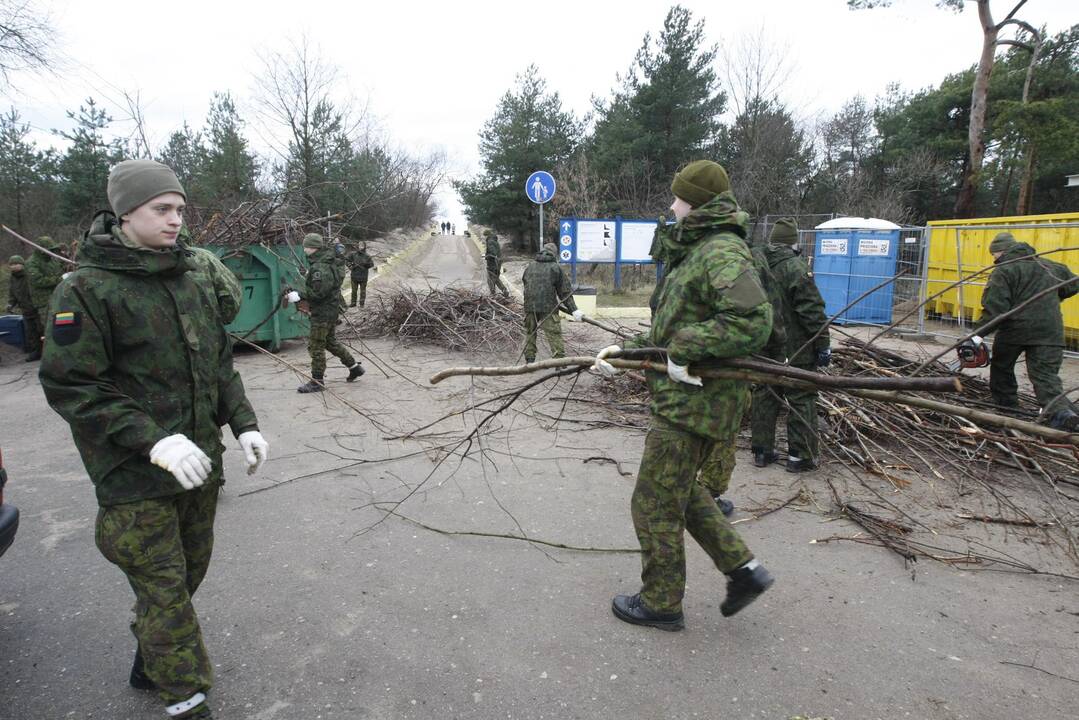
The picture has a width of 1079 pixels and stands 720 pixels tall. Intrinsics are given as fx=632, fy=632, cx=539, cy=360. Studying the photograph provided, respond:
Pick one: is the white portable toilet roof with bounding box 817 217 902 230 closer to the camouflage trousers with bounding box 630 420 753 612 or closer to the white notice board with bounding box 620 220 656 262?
the white notice board with bounding box 620 220 656 262

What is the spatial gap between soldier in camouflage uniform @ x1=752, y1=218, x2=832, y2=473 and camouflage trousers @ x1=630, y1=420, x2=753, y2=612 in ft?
7.28

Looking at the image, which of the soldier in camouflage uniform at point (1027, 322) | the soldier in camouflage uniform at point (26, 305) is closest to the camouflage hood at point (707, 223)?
the soldier in camouflage uniform at point (1027, 322)

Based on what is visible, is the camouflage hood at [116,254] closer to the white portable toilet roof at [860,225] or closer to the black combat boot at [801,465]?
the black combat boot at [801,465]

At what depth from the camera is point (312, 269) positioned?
7.38 metres

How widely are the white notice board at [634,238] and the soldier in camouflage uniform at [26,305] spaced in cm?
1124

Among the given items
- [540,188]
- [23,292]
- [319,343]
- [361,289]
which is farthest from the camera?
[361,289]

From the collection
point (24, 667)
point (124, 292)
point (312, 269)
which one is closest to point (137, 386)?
→ point (124, 292)

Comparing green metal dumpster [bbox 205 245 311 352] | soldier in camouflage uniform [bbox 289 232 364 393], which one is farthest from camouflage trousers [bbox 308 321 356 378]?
green metal dumpster [bbox 205 245 311 352]

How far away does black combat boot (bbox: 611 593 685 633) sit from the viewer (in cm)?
284

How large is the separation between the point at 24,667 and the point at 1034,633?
4.34 meters

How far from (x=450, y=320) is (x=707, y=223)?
8572 millimetres

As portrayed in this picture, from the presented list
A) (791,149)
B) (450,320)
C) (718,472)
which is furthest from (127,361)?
(791,149)

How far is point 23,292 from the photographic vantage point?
9.41 m

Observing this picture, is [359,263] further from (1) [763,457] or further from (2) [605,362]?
(2) [605,362]
